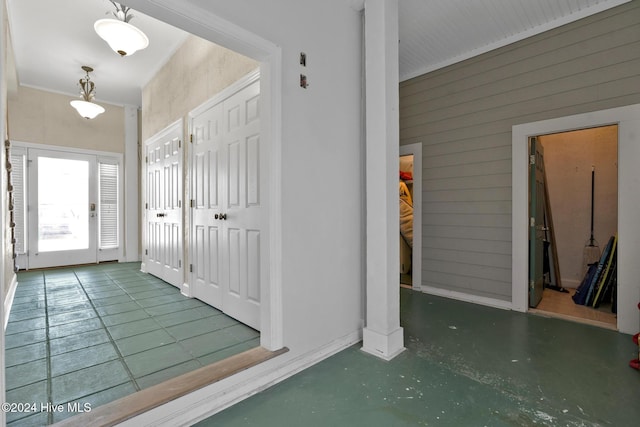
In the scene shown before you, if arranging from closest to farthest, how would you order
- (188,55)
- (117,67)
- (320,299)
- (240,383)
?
(240,383) < (320,299) < (188,55) < (117,67)

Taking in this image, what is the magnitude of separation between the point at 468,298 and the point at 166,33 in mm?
5019

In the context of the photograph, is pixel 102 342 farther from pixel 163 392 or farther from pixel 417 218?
pixel 417 218

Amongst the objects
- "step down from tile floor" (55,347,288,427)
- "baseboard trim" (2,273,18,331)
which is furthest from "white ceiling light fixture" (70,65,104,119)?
"step down from tile floor" (55,347,288,427)

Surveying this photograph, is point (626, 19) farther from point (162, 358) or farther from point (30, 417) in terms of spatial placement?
point (30, 417)

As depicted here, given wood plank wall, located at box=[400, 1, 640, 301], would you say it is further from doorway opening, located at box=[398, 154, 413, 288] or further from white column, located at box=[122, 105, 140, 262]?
white column, located at box=[122, 105, 140, 262]

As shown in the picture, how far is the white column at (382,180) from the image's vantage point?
2307mm

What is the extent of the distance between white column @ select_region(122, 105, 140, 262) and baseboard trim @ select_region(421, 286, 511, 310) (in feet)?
18.7

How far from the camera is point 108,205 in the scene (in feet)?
19.7

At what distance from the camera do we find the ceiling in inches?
114

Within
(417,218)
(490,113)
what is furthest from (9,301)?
(490,113)

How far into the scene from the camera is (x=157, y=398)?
1570mm

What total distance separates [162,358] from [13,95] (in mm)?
Answer: 5850

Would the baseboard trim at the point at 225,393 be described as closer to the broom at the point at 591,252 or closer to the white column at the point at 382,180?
the white column at the point at 382,180

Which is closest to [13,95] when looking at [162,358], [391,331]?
[162,358]
